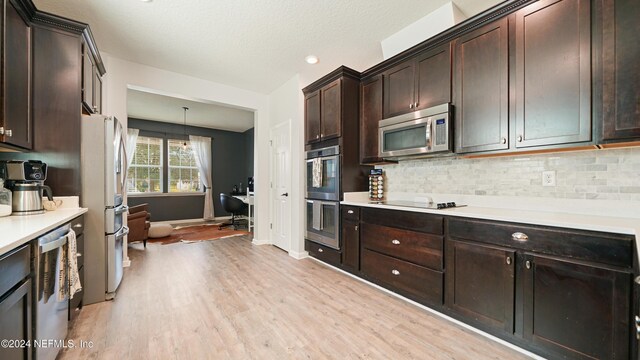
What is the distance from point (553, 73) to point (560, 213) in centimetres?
99

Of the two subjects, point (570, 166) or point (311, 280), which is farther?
point (311, 280)

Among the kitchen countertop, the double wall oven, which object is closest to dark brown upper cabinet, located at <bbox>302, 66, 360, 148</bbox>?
the double wall oven

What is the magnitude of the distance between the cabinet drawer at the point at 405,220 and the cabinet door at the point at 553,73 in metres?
0.85

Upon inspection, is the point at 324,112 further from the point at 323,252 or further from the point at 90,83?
the point at 90,83

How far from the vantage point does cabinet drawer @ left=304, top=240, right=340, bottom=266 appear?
10.3 ft

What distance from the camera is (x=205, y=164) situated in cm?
700

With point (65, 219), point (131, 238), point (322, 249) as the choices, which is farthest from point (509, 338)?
→ point (131, 238)

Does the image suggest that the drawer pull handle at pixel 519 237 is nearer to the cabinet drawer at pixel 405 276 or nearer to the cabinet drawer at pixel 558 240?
the cabinet drawer at pixel 558 240

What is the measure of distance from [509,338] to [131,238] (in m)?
4.81

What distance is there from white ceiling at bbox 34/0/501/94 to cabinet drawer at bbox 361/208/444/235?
1924 mm

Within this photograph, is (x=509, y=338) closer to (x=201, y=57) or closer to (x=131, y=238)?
(x=201, y=57)

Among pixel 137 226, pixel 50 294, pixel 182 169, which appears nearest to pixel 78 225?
pixel 50 294

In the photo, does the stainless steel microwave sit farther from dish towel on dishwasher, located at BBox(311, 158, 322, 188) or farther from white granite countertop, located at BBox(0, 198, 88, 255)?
white granite countertop, located at BBox(0, 198, 88, 255)

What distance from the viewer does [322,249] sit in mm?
3369
